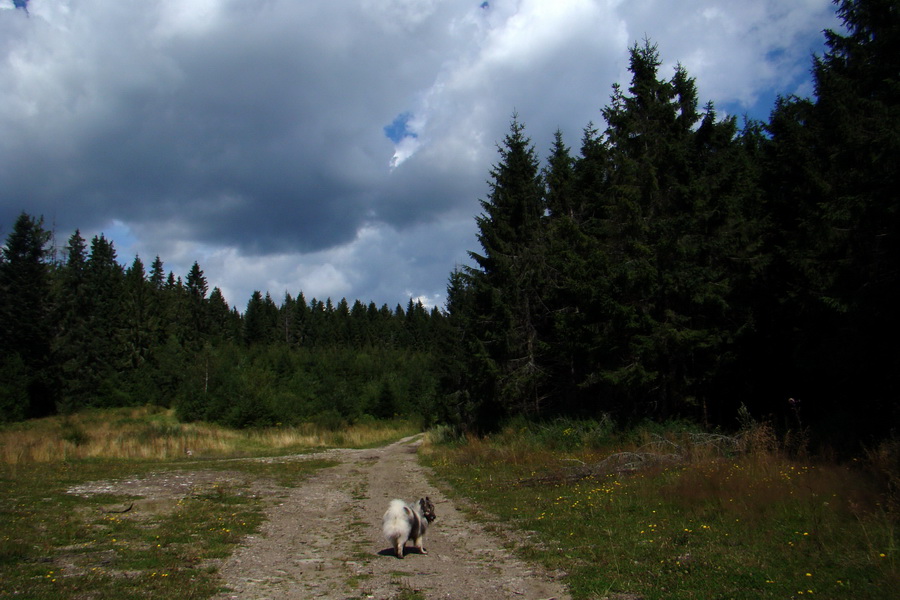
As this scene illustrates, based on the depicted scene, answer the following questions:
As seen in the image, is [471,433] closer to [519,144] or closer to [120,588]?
Result: [519,144]

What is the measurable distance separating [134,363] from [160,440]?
169ft

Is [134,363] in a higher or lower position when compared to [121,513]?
higher

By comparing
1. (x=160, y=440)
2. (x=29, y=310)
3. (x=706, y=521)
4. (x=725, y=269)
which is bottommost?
(x=706, y=521)

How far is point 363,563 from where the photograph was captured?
769 cm

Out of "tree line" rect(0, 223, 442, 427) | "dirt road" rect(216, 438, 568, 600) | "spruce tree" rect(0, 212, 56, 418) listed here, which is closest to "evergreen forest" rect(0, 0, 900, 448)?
"dirt road" rect(216, 438, 568, 600)

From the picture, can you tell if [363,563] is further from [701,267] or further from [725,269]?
[725,269]

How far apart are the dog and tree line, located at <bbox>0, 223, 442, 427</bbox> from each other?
38.3 meters

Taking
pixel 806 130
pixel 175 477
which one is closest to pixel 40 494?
pixel 175 477

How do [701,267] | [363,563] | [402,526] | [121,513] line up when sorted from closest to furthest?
[363,563], [402,526], [121,513], [701,267]

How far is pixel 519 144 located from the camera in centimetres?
2877

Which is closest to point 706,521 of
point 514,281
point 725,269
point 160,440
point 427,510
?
point 427,510

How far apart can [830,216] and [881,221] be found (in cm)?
113

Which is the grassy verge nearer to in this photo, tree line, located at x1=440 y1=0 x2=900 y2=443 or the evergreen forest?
the evergreen forest

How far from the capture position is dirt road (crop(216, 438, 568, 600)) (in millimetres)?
6199
